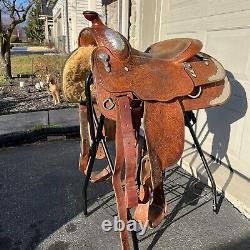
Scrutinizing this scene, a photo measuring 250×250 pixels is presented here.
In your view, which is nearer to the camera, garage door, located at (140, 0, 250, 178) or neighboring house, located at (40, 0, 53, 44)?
garage door, located at (140, 0, 250, 178)

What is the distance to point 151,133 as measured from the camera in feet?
4.51

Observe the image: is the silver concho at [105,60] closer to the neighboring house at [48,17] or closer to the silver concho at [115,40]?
the silver concho at [115,40]

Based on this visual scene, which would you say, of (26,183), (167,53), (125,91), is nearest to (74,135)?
(26,183)

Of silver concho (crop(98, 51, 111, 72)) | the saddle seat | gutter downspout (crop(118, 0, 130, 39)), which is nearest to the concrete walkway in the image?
gutter downspout (crop(118, 0, 130, 39))

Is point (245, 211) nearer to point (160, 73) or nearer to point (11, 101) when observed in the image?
point (160, 73)

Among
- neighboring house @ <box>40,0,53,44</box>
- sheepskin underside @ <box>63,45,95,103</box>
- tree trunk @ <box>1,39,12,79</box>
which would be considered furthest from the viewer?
neighboring house @ <box>40,0,53,44</box>

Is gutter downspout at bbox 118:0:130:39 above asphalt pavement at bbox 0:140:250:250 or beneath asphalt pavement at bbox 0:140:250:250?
above

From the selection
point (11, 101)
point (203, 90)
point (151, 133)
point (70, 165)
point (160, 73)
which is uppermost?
point (160, 73)

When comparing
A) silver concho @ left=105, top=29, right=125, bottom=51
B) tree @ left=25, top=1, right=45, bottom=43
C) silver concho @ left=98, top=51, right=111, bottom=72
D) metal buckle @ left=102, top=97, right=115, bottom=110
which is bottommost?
tree @ left=25, top=1, right=45, bottom=43

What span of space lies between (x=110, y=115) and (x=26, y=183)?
133 centimetres

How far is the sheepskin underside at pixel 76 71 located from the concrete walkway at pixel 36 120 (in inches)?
68.6

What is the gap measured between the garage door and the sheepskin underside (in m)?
1.20

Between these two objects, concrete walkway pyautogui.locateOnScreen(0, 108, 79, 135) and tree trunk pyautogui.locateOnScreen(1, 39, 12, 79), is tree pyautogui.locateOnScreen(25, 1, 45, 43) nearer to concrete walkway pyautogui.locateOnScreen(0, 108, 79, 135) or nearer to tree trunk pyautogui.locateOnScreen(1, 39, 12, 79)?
tree trunk pyautogui.locateOnScreen(1, 39, 12, 79)

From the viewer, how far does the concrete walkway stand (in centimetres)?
333
